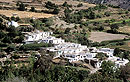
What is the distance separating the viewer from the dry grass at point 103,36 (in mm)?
48812

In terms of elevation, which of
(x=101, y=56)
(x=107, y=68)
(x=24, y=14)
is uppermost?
(x=24, y=14)

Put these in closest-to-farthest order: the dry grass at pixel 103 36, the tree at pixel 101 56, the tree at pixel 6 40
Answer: the tree at pixel 101 56 → the tree at pixel 6 40 → the dry grass at pixel 103 36

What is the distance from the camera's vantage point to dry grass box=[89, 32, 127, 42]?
160 feet

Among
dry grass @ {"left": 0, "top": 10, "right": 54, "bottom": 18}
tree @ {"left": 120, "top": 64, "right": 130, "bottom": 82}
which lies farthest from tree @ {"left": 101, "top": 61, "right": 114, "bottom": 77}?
dry grass @ {"left": 0, "top": 10, "right": 54, "bottom": 18}

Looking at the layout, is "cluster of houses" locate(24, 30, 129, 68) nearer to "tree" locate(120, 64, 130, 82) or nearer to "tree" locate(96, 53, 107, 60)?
"tree" locate(96, 53, 107, 60)

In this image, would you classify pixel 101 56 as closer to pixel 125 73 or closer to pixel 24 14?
pixel 125 73

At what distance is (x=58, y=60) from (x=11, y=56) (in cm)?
605

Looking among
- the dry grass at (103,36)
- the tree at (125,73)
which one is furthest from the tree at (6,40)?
the tree at (125,73)

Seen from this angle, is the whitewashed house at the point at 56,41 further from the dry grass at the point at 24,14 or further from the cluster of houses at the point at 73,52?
the dry grass at the point at 24,14

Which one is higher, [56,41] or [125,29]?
[56,41]

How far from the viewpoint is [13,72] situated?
97.2ft

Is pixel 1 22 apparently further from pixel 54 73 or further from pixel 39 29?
pixel 54 73

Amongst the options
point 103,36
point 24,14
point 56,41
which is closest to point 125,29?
point 103,36

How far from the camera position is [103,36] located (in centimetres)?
5128
